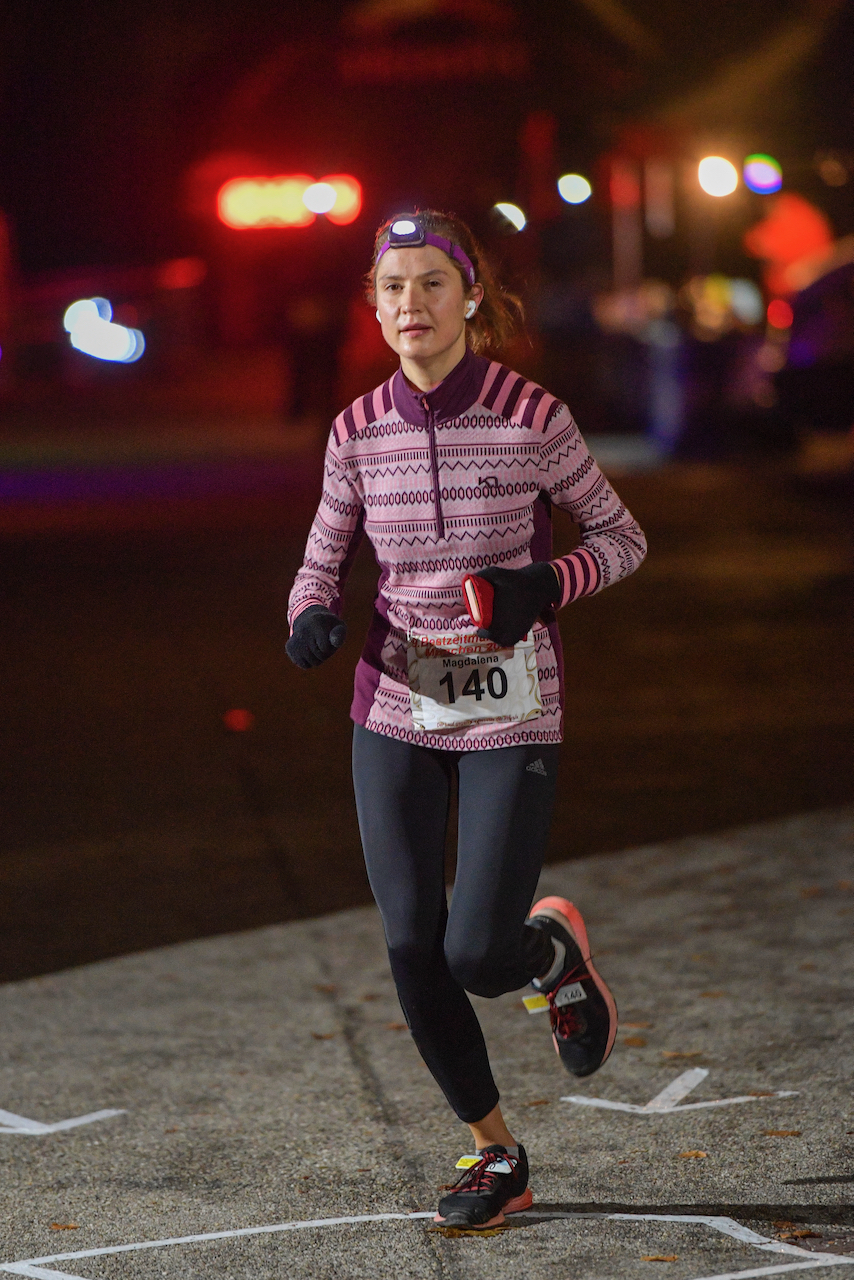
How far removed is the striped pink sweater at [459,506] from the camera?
12.4 feet

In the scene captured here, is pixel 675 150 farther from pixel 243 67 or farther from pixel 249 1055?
pixel 243 67

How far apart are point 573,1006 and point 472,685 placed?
2.92ft

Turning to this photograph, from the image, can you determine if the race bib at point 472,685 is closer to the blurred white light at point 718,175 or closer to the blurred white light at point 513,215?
the blurred white light at point 513,215

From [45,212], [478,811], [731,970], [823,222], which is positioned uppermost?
[45,212]

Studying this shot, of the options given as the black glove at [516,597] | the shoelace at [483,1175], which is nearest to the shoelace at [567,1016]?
the shoelace at [483,1175]

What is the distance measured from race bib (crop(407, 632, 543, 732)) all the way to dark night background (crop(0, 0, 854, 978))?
118cm

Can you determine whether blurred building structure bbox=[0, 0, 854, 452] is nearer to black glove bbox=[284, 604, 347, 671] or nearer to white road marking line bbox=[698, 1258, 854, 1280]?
black glove bbox=[284, 604, 347, 671]

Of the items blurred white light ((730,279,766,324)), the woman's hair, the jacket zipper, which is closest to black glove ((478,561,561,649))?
the jacket zipper

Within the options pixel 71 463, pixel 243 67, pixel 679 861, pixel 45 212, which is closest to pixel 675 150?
pixel 71 463

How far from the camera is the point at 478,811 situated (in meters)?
3.80

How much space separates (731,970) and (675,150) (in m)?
19.6

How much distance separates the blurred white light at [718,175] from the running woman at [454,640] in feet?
52.8

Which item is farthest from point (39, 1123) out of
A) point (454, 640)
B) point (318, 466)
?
point (318, 466)

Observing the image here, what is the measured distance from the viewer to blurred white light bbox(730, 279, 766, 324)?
2858cm
